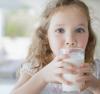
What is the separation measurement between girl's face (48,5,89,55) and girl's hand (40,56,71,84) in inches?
3.0

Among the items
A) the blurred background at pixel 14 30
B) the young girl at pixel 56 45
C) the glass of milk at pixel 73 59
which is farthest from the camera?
the blurred background at pixel 14 30

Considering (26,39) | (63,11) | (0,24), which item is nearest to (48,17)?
(63,11)

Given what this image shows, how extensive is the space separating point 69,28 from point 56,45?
7cm

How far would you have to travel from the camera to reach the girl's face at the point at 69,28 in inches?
27.4

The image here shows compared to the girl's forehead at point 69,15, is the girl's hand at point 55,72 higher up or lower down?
lower down

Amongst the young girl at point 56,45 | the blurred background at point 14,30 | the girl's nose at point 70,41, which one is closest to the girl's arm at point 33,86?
the young girl at point 56,45

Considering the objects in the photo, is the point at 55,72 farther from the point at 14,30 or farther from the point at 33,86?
the point at 14,30

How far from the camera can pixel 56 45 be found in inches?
28.8

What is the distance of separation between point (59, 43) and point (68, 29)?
0.05 metres

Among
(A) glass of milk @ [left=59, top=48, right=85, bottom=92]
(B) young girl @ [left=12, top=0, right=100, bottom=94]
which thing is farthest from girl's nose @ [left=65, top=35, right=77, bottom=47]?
(A) glass of milk @ [left=59, top=48, right=85, bottom=92]

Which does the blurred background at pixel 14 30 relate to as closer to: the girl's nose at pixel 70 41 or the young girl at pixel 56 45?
the young girl at pixel 56 45

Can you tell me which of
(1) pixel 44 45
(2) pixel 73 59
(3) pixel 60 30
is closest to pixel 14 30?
(1) pixel 44 45

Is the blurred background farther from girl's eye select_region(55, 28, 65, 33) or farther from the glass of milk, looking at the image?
the glass of milk

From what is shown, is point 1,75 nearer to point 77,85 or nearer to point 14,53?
point 14,53
